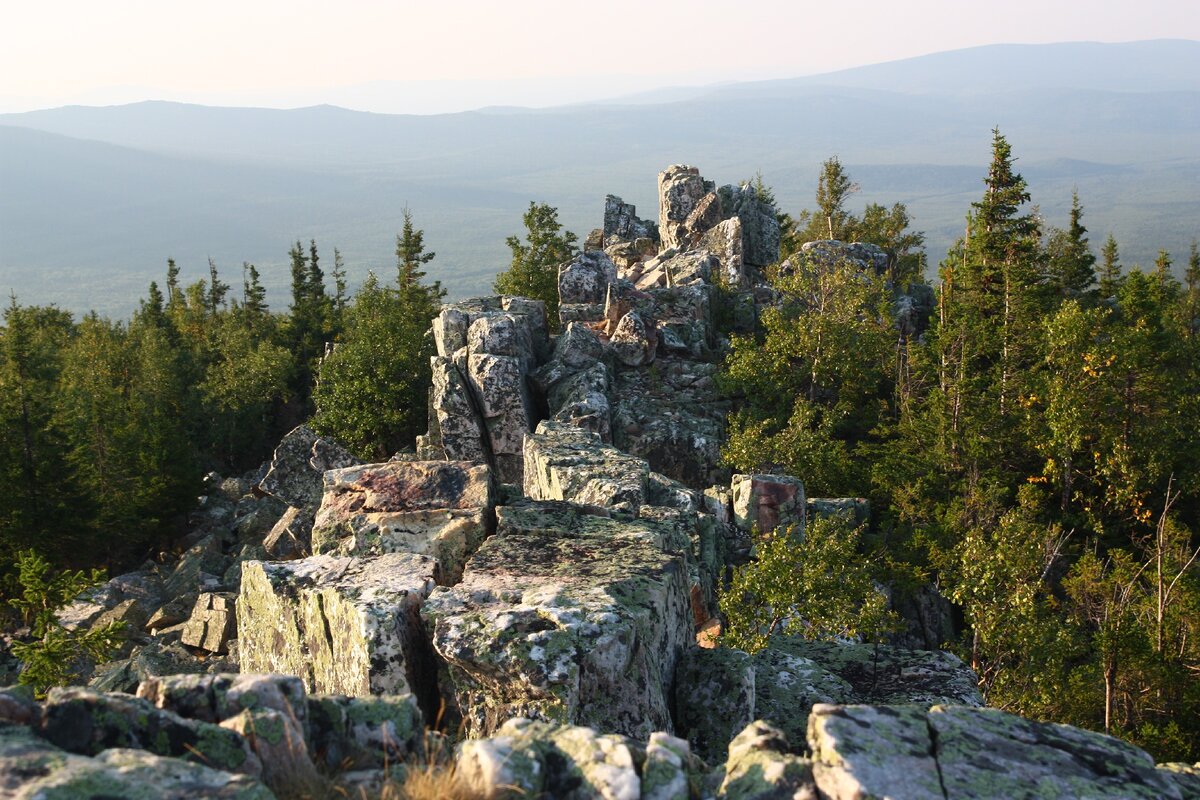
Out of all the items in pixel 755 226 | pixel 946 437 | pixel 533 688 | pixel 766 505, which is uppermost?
pixel 755 226

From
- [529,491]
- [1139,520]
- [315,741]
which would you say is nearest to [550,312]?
[1139,520]

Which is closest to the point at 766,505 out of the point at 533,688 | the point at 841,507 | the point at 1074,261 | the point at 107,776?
the point at 841,507

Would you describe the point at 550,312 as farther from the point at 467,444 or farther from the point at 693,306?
the point at 467,444

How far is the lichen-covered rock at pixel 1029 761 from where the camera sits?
7.52 m

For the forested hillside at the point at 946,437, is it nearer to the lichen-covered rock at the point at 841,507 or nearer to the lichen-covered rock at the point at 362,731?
the lichen-covered rock at the point at 841,507

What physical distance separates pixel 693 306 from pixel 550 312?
41.9 feet

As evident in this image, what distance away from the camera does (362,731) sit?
326 inches

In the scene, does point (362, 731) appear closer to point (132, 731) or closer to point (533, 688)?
point (132, 731)

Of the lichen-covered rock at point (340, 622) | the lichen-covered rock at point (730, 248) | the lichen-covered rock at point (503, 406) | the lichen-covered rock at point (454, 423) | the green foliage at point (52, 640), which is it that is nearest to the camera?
the lichen-covered rock at point (340, 622)

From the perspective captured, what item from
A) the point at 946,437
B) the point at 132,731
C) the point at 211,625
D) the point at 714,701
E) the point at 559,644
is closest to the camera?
the point at 132,731

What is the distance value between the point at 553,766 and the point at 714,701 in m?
5.17

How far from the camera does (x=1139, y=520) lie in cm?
4422

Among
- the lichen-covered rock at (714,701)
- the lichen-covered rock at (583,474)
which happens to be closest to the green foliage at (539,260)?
the lichen-covered rock at (583,474)

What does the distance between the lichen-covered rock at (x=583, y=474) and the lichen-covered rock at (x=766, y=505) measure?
29.4ft
